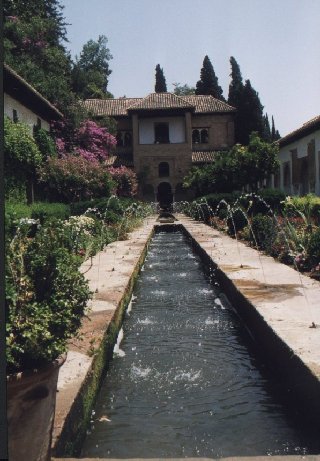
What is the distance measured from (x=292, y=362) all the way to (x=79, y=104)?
24.6 m

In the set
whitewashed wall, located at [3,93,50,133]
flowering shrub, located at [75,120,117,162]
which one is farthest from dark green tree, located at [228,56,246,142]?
whitewashed wall, located at [3,93,50,133]

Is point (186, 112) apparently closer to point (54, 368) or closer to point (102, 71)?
point (102, 71)

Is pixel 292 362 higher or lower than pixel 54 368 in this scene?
lower

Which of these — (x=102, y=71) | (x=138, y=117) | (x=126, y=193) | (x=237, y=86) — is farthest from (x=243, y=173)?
(x=102, y=71)

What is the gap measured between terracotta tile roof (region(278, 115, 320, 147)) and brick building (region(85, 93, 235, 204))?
418 inches

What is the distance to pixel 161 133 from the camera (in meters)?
37.7

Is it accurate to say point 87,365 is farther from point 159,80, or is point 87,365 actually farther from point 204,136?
point 159,80

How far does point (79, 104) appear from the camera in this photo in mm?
26609

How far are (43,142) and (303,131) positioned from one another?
10714 mm

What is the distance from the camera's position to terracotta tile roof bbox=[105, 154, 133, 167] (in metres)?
36.0

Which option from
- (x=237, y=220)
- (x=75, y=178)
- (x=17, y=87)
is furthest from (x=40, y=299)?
(x=75, y=178)

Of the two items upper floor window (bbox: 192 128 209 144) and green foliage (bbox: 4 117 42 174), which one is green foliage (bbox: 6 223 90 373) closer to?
green foliage (bbox: 4 117 42 174)

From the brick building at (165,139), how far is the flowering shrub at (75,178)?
14.2 metres

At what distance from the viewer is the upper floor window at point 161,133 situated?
3734 cm
